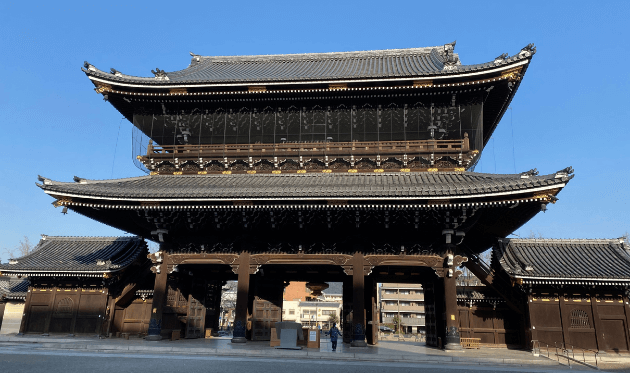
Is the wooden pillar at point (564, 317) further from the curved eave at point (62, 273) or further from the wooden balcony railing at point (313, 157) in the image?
the curved eave at point (62, 273)

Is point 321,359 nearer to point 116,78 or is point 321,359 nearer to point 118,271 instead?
point 118,271

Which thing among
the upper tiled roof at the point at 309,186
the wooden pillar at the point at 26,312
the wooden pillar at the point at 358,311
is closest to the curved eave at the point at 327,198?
the upper tiled roof at the point at 309,186

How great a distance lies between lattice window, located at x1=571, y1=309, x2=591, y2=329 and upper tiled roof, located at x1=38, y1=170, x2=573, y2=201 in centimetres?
791

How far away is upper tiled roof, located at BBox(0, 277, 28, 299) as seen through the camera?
24875 mm

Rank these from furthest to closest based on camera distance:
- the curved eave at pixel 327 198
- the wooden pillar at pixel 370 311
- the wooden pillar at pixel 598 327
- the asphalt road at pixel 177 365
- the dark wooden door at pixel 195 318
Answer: the dark wooden door at pixel 195 318 < the wooden pillar at pixel 370 311 < the wooden pillar at pixel 598 327 < the curved eave at pixel 327 198 < the asphalt road at pixel 177 365

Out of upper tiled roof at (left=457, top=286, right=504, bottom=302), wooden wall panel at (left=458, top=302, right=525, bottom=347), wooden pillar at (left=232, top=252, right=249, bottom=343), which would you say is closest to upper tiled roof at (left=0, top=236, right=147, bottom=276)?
wooden pillar at (left=232, top=252, right=249, bottom=343)

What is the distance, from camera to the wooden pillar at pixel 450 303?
58.4ft

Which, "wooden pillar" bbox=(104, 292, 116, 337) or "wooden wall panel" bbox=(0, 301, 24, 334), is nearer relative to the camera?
"wooden pillar" bbox=(104, 292, 116, 337)

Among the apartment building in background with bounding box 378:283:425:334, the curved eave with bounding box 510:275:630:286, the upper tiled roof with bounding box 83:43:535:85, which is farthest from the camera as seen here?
the apartment building in background with bounding box 378:283:425:334

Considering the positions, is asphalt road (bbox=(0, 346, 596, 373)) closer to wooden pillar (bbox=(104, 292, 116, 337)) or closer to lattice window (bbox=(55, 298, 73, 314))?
wooden pillar (bbox=(104, 292, 116, 337))

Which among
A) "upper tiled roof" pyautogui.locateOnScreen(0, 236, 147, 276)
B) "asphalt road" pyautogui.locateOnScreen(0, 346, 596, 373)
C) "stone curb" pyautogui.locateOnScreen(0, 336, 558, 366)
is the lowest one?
"asphalt road" pyautogui.locateOnScreen(0, 346, 596, 373)

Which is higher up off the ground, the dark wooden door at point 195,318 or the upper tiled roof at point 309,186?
the upper tiled roof at point 309,186

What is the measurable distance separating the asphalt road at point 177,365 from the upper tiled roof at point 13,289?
34.9 ft

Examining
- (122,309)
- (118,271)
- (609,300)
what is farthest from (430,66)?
(122,309)
